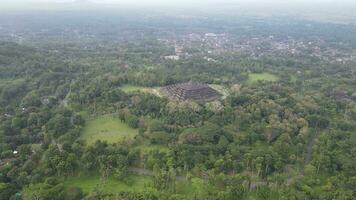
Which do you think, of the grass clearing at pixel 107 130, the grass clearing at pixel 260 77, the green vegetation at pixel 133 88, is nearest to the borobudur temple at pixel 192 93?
the green vegetation at pixel 133 88

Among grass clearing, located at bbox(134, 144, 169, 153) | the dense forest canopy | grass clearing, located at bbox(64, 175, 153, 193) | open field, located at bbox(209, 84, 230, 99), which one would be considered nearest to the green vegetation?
the dense forest canopy

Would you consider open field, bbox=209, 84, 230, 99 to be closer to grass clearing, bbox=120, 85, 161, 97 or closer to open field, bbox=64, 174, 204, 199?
grass clearing, bbox=120, 85, 161, 97

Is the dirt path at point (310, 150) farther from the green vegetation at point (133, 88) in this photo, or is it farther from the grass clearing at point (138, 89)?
the green vegetation at point (133, 88)

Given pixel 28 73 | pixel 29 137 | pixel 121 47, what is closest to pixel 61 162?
pixel 29 137

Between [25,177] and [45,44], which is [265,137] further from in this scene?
[45,44]

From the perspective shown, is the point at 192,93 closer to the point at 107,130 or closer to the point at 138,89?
the point at 138,89

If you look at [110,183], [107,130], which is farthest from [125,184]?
[107,130]
